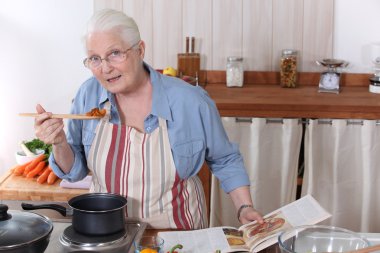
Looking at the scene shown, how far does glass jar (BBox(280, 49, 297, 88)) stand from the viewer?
3.74 m

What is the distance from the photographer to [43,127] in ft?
6.55

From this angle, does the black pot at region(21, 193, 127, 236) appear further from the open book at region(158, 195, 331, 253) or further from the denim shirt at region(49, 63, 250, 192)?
the denim shirt at region(49, 63, 250, 192)

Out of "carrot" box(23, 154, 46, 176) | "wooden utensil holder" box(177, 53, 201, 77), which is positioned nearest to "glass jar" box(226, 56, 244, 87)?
"wooden utensil holder" box(177, 53, 201, 77)

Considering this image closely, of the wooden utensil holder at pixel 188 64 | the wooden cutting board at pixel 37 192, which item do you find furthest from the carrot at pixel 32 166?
the wooden utensil holder at pixel 188 64

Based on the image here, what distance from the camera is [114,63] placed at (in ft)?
6.81

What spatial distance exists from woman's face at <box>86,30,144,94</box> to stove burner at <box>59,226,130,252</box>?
1.70 ft

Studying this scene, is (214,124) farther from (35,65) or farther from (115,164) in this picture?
(35,65)

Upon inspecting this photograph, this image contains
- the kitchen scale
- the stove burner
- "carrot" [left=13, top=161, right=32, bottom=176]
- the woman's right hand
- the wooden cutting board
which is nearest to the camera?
the stove burner

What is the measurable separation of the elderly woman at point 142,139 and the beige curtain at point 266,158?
1193 millimetres

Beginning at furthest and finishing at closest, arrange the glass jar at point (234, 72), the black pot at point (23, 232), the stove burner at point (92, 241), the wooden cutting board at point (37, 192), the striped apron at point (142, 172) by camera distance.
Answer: the glass jar at point (234, 72) → the wooden cutting board at point (37, 192) → the striped apron at point (142, 172) → the stove burner at point (92, 241) → the black pot at point (23, 232)

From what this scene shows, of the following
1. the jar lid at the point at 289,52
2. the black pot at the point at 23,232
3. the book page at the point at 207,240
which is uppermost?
the jar lid at the point at 289,52

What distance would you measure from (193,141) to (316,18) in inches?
75.3

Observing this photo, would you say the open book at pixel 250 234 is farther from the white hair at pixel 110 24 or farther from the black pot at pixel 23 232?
the white hair at pixel 110 24

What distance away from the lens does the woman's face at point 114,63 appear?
6.73 feet
